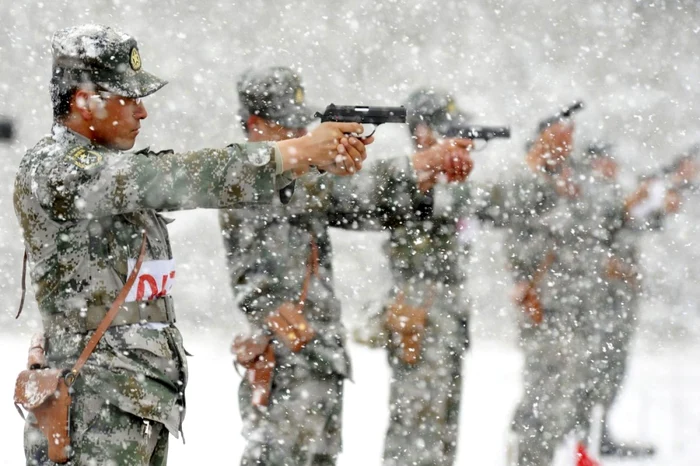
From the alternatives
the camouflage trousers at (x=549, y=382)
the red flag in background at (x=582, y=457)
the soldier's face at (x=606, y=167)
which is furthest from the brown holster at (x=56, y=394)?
the red flag in background at (x=582, y=457)

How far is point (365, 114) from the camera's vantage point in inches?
116

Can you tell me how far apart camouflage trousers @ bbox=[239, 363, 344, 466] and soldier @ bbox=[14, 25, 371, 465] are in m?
1.09

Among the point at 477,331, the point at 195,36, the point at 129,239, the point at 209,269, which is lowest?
the point at 129,239

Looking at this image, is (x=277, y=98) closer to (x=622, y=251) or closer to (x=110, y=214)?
(x=110, y=214)

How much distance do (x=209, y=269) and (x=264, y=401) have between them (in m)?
7.80

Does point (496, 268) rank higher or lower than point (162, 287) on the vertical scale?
higher

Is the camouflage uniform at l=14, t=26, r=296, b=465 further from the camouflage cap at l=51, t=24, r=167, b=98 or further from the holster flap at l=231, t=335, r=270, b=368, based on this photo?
the holster flap at l=231, t=335, r=270, b=368

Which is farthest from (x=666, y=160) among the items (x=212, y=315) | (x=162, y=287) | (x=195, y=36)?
(x=162, y=287)

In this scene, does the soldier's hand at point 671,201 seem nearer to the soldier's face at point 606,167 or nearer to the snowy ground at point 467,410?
the soldier's face at point 606,167

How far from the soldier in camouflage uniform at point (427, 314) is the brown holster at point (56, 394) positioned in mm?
1493

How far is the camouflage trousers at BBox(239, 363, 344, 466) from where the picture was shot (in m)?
3.79

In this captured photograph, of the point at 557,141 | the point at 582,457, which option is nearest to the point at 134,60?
the point at 557,141

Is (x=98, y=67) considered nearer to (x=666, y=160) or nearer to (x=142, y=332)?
(x=142, y=332)

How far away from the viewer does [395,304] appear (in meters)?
3.96
